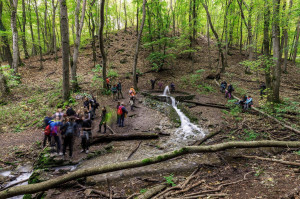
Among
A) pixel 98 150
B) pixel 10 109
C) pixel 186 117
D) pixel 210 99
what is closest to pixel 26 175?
pixel 98 150

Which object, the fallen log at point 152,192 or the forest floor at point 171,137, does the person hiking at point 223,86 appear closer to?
the forest floor at point 171,137

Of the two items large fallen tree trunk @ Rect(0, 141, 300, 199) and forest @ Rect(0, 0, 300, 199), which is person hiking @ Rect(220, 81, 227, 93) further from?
large fallen tree trunk @ Rect(0, 141, 300, 199)

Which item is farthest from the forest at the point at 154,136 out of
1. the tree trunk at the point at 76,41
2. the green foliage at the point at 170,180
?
the tree trunk at the point at 76,41

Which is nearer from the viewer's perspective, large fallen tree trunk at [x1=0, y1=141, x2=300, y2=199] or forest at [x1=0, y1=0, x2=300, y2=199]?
large fallen tree trunk at [x1=0, y1=141, x2=300, y2=199]

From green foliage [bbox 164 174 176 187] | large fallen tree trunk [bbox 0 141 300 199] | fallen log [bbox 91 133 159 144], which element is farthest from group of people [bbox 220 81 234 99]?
green foliage [bbox 164 174 176 187]

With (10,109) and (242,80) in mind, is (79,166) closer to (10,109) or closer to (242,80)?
(10,109)

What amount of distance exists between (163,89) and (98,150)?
12.9 m

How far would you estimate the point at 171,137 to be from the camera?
8.91 metres

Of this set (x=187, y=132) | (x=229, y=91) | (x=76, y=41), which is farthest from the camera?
(x=229, y=91)

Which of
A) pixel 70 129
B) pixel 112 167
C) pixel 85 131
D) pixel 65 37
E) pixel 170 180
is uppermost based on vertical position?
pixel 65 37

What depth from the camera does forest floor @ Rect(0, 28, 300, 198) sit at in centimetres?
435

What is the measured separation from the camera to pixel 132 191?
4656mm

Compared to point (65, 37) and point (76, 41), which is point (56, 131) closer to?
point (65, 37)

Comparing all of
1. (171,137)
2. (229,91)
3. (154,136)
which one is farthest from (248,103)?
(154,136)
